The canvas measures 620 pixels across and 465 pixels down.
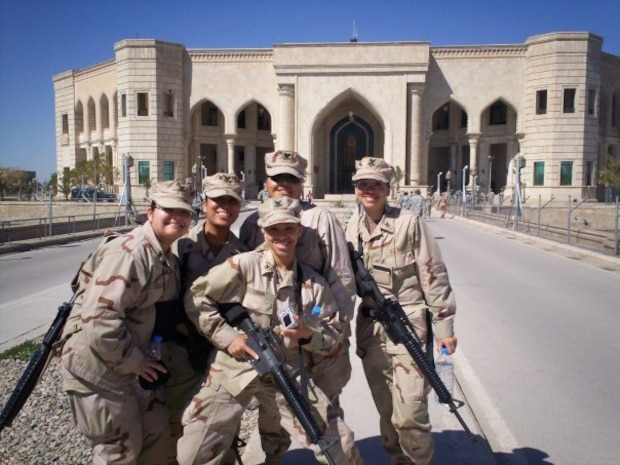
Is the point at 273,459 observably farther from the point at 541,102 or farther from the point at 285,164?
the point at 541,102

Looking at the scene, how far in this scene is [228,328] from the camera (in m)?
2.73

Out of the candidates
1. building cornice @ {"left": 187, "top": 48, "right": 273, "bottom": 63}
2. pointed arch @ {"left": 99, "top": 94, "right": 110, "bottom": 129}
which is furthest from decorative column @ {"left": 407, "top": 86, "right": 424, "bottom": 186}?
pointed arch @ {"left": 99, "top": 94, "right": 110, "bottom": 129}

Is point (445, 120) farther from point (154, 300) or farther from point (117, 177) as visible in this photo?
point (154, 300)

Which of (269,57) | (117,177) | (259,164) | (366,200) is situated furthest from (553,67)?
(366,200)

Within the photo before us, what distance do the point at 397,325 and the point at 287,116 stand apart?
36.5 metres

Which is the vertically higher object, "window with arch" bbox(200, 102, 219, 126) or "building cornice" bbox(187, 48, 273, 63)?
"building cornice" bbox(187, 48, 273, 63)

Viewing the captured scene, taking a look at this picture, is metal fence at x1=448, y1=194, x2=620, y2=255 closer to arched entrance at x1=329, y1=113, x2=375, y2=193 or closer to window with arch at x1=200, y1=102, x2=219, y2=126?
arched entrance at x1=329, y1=113, x2=375, y2=193

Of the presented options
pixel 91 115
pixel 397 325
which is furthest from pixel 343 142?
pixel 397 325

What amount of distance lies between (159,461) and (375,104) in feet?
121

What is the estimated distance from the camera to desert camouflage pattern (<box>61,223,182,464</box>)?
2.56 metres

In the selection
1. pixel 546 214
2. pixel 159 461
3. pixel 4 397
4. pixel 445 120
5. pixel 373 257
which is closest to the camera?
pixel 159 461

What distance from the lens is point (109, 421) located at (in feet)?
8.65

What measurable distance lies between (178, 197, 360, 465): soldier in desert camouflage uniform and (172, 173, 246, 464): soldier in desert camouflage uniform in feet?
1.03

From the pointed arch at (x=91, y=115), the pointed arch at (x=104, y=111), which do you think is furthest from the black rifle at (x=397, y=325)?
the pointed arch at (x=91, y=115)
